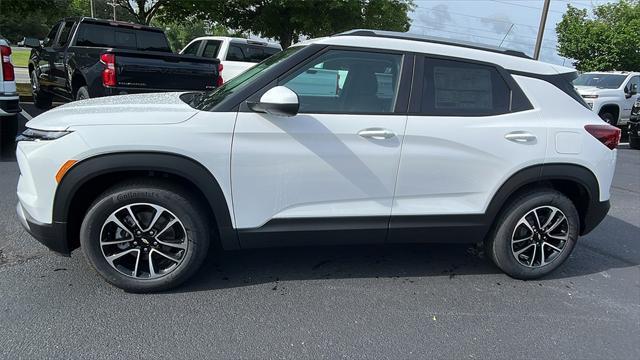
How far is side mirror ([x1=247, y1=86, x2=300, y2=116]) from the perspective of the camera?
2.96m

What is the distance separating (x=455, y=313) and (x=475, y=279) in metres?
0.62

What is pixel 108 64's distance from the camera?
268 inches

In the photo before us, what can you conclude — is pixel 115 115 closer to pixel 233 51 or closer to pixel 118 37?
pixel 118 37

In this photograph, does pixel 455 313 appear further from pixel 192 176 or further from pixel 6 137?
pixel 6 137

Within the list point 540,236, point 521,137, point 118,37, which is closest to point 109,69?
point 118,37

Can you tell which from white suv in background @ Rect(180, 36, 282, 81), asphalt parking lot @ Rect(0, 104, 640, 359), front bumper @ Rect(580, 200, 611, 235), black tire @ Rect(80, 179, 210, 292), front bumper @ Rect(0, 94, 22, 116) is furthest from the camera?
white suv in background @ Rect(180, 36, 282, 81)

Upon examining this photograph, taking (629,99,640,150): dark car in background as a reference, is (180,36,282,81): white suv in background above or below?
above

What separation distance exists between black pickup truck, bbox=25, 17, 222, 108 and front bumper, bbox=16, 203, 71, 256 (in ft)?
13.9

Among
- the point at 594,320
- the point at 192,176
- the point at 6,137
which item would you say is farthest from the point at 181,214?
the point at 6,137

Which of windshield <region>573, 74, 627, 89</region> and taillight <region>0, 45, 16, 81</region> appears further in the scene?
windshield <region>573, 74, 627, 89</region>

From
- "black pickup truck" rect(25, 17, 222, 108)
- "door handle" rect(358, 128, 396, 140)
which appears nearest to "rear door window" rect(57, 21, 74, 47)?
"black pickup truck" rect(25, 17, 222, 108)

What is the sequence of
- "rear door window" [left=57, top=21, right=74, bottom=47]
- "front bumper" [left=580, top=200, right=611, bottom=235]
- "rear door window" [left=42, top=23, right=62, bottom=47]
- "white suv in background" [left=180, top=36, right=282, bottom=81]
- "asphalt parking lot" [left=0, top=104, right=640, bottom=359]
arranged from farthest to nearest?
1. "white suv in background" [left=180, top=36, right=282, bottom=81]
2. "rear door window" [left=42, top=23, right=62, bottom=47]
3. "rear door window" [left=57, top=21, right=74, bottom=47]
4. "front bumper" [left=580, top=200, right=611, bottom=235]
5. "asphalt parking lot" [left=0, top=104, right=640, bottom=359]

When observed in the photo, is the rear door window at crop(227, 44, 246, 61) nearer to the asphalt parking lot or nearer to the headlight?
the asphalt parking lot

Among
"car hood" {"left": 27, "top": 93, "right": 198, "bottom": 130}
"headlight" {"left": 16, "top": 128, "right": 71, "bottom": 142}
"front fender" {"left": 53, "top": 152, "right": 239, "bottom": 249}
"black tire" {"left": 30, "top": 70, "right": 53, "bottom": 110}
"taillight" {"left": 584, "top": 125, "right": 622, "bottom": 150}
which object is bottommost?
"black tire" {"left": 30, "top": 70, "right": 53, "bottom": 110}
